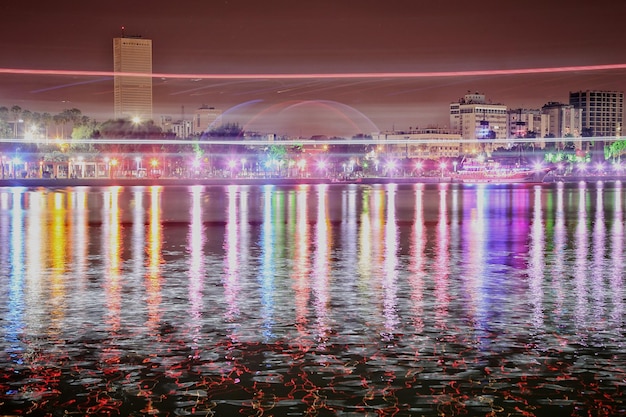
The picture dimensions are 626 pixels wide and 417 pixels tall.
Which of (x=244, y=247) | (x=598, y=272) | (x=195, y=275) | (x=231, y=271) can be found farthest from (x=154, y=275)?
(x=598, y=272)

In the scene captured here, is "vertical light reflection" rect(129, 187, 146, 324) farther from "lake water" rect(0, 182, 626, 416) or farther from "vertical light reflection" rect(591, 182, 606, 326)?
"vertical light reflection" rect(591, 182, 606, 326)

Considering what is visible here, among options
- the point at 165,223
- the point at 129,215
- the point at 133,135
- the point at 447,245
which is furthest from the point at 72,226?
the point at 133,135

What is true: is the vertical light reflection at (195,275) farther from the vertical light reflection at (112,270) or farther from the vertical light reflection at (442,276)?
the vertical light reflection at (442,276)

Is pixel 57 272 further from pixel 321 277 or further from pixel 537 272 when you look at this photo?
pixel 537 272

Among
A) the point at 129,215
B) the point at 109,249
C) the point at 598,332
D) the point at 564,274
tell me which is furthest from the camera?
the point at 129,215

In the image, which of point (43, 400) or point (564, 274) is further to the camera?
point (564, 274)

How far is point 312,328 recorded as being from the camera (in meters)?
11.3

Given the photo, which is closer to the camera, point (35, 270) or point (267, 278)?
point (267, 278)

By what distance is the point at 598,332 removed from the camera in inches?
A: 435

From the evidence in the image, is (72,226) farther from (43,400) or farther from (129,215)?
(43,400)

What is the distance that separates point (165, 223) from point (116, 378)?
77.1 ft

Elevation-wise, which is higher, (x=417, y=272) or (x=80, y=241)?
(x=80, y=241)

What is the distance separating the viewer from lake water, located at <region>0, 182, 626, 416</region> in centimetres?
809

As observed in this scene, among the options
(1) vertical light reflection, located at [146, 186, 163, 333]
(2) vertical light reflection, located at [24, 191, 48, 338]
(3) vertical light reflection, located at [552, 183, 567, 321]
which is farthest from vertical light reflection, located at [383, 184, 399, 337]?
(2) vertical light reflection, located at [24, 191, 48, 338]
